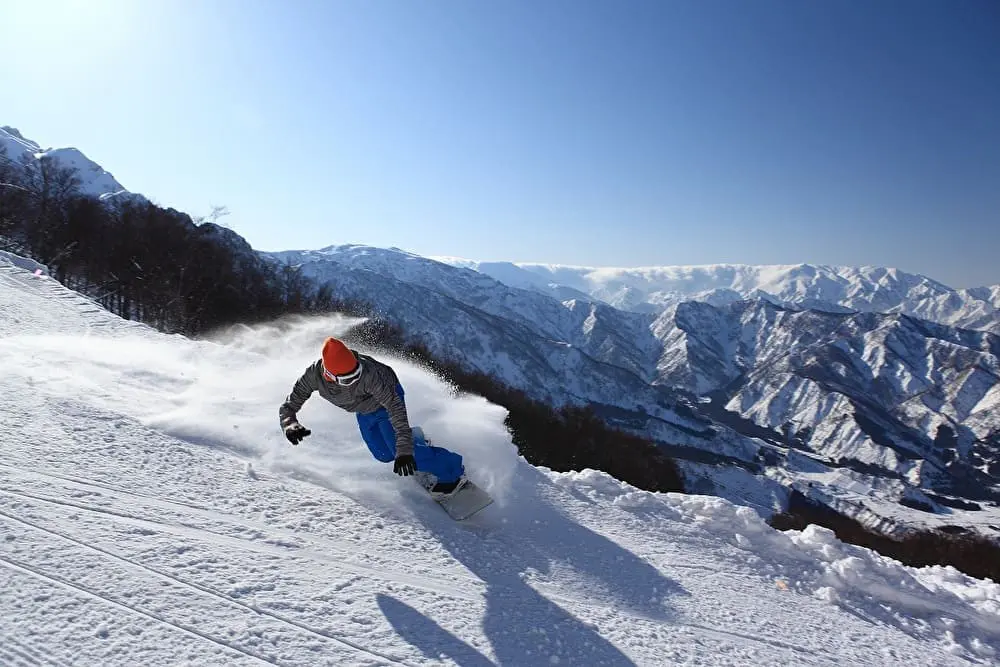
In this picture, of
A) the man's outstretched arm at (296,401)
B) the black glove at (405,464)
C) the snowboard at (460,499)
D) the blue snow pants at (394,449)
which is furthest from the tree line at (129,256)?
the black glove at (405,464)

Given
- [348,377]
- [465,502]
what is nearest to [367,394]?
[348,377]

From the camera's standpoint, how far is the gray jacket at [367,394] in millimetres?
5242

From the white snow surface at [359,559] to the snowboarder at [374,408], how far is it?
54cm

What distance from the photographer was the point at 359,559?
4660 millimetres

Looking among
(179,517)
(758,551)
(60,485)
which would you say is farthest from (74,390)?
(758,551)

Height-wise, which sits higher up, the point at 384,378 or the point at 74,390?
the point at 384,378

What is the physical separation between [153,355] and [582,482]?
829cm

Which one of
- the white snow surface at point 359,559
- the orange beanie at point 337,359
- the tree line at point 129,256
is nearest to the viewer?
the white snow surface at point 359,559

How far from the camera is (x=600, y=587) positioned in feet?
17.4

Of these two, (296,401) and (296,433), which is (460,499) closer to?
(296,433)

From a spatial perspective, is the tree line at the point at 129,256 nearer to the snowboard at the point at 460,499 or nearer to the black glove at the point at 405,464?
the snowboard at the point at 460,499

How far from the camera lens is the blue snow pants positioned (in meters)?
5.64

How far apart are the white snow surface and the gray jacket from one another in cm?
92

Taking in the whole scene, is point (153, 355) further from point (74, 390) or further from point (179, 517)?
point (179, 517)
